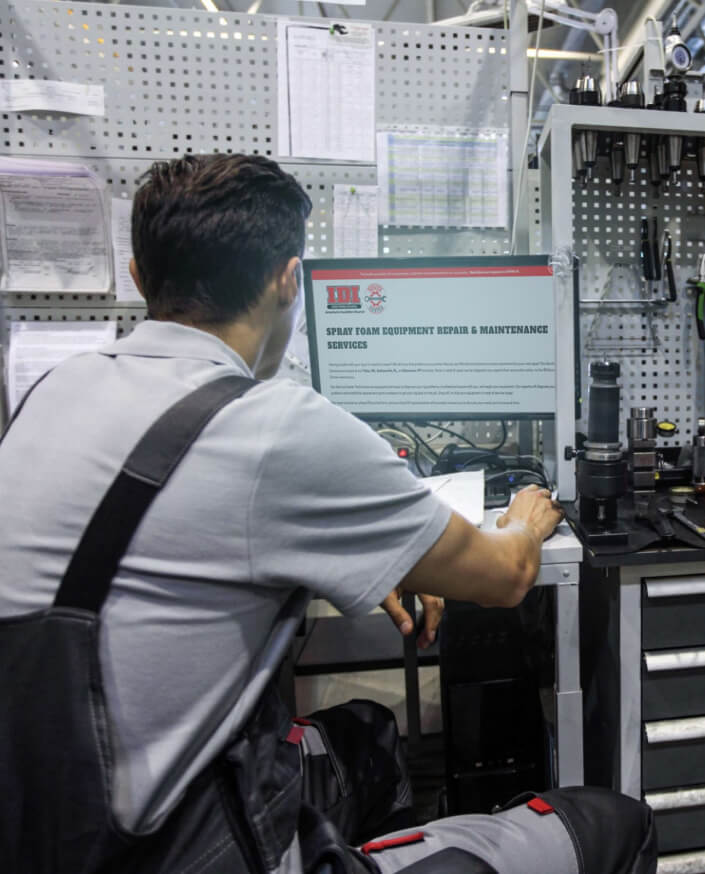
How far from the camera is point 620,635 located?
3.10 ft

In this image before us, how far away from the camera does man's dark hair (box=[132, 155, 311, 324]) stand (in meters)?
0.62

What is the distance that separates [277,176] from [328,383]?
2.04ft

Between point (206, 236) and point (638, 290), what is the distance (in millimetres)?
1210

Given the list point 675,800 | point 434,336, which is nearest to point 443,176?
point 434,336

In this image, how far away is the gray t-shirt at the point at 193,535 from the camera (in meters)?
0.49

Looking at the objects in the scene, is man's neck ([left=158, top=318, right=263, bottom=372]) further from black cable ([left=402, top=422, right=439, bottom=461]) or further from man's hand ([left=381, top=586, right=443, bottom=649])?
black cable ([left=402, top=422, right=439, bottom=461])

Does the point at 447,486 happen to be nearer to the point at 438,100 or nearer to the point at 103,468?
the point at 103,468

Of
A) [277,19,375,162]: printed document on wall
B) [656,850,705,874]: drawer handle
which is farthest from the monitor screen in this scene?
[656,850,705,874]: drawer handle

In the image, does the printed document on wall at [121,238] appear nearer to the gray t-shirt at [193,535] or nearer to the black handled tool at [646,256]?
the gray t-shirt at [193,535]

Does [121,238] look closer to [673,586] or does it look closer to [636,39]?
[673,586]

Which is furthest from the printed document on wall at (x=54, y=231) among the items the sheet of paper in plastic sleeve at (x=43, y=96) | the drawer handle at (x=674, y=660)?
the drawer handle at (x=674, y=660)

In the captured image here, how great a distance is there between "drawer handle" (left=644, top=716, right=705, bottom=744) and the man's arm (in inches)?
16.5

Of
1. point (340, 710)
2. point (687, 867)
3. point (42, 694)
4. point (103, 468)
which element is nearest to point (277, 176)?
point (103, 468)

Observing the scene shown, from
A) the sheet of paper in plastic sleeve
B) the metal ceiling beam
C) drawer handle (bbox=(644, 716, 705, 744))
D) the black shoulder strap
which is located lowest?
drawer handle (bbox=(644, 716, 705, 744))
